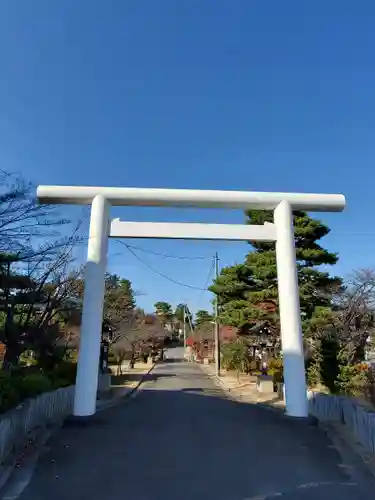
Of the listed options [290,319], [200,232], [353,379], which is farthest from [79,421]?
[353,379]

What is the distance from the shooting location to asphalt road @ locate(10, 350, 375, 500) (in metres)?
4.96

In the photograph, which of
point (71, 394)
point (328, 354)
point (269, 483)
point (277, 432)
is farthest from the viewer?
point (328, 354)

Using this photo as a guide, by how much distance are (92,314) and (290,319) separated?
15.7ft

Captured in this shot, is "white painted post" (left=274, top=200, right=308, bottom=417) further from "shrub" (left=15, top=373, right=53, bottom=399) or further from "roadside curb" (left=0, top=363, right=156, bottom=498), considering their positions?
"shrub" (left=15, top=373, right=53, bottom=399)

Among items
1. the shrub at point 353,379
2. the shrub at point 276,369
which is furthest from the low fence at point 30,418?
the shrub at point 276,369

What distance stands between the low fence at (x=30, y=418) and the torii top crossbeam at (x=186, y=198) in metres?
4.74

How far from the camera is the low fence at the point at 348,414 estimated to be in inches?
270

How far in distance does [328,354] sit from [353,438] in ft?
27.6

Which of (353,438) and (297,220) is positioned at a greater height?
(297,220)

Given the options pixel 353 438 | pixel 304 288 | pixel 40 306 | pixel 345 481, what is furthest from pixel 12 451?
pixel 304 288

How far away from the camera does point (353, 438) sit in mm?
7551

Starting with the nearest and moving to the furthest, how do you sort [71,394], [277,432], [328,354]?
[277,432]
[71,394]
[328,354]

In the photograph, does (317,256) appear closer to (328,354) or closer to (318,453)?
(328,354)

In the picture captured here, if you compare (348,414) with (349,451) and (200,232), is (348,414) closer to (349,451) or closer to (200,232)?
(349,451)
